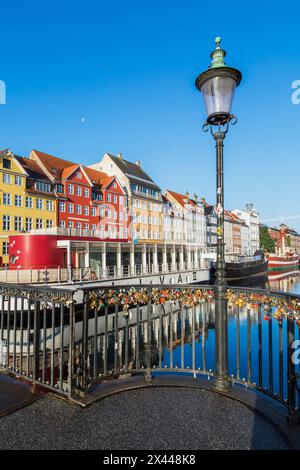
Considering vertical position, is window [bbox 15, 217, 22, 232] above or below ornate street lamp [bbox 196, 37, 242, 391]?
above

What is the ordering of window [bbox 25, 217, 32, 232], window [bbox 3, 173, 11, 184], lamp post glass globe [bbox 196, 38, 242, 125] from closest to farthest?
1. lamp post glass globe [bbox 196, 38, 242, 125]
2. window [bbox 3, 173, 11, 184]
3. window [bbox 25, 217, 32, 232]

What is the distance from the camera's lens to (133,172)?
49875 mm

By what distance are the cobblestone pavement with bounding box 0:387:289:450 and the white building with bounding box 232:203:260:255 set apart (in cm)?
9295

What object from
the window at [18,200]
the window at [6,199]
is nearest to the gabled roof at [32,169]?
the window at [18,200]

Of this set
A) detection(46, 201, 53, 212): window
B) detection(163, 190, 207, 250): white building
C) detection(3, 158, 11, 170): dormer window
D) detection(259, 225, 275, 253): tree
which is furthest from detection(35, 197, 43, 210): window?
detection(259, 225, 275, 253): tree

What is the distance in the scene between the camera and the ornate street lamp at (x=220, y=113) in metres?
3.70

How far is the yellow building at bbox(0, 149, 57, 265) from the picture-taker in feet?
99.1

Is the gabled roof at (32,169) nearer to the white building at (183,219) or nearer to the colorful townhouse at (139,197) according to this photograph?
the colorful townhouse at (139,197)

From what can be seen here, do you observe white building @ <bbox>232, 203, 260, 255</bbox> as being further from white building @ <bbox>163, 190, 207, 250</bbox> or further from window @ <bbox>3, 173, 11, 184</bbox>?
window @ <bbox>3, 173, 11, 184</bbox>

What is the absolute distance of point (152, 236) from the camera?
49.2m

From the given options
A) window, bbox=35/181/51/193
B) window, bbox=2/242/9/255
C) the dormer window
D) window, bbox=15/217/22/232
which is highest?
the dormer window

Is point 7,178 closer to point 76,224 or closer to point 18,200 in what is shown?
point 18,200

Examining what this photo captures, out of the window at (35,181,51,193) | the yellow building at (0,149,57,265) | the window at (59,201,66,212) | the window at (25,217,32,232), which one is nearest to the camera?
the yellow building at (0,149,57,265)

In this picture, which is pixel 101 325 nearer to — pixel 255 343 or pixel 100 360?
pixel 100 360
